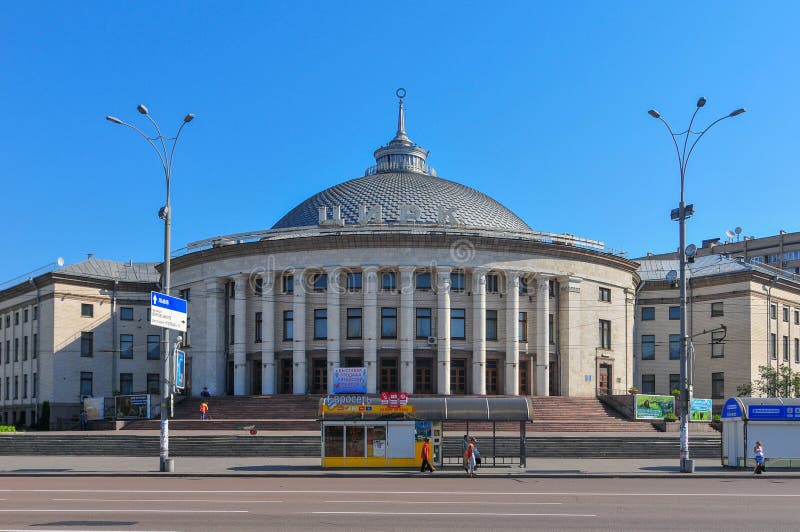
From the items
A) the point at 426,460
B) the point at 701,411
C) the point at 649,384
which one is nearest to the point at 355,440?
the point at 426,460

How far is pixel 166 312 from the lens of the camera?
32.5m

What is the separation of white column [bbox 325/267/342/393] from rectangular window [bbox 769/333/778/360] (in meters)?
33.6

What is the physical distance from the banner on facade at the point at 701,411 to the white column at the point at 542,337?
11.1 m

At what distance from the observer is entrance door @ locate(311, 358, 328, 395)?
2299 inches

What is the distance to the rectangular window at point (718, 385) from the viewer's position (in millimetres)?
68375

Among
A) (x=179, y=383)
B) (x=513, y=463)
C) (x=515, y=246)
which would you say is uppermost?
(x=515, y=246)

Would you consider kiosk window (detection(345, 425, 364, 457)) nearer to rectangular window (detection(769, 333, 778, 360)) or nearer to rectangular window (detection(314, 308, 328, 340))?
rectangular window (detection(314, 308, 328, 340))

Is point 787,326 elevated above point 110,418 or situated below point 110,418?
above

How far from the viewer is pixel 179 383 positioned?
3303cm

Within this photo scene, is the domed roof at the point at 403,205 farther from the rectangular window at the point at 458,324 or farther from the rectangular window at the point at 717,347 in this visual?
the rectangular window at the point at 717,347

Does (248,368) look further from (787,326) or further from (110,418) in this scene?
(787,326)

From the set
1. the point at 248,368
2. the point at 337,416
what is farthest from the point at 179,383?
the point at 248,368

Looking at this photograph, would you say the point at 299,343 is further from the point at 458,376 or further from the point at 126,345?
the point at 126,345

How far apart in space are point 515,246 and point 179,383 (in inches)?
1202
